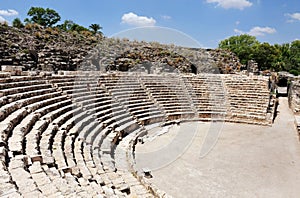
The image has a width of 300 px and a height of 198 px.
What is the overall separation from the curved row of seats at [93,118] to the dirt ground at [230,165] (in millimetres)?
963

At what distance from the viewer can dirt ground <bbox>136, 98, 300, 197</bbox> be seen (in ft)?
22.3

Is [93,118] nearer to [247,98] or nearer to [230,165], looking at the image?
[230,165]

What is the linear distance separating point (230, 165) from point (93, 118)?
5213mm

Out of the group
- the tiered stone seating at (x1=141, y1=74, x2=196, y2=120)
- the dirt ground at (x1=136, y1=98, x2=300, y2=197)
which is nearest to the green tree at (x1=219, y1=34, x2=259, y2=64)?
the tiered stone seating at (x1=141, y1=74, x2=196, y2=120)

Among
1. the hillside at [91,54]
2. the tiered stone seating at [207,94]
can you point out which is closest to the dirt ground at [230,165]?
the tiered stone seating at [207,94]

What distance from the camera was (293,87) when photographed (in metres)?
18.8

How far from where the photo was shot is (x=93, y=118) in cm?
1004

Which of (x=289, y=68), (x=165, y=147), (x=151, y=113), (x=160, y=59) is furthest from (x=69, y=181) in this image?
(x=289, y=68)

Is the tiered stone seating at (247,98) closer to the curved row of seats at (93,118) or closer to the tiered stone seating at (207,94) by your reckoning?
the curved row of seats at (93,118)

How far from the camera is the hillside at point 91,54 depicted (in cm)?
1650

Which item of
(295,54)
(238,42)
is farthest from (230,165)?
(295,54)

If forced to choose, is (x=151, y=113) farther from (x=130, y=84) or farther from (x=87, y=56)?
(x=87, y=56)

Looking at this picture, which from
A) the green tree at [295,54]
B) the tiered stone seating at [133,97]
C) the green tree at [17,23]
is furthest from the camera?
the green tree at [295,54]

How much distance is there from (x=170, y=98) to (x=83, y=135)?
859cm
